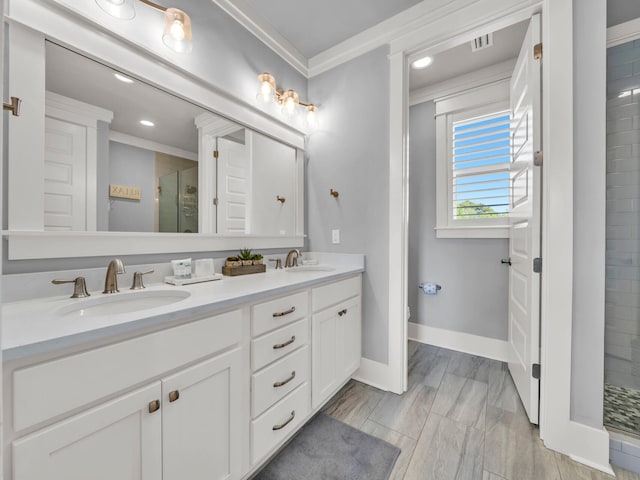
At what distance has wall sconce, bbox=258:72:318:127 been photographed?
1992 millimetres

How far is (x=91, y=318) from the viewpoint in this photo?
92 centimetres

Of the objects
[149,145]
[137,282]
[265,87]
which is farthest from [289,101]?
[137,282]

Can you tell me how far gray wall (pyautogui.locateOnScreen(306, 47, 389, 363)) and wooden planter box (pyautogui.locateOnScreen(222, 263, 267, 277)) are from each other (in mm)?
619

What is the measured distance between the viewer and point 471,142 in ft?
8.62

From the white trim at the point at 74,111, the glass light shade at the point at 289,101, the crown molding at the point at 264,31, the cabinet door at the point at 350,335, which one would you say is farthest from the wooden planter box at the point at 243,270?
the crown molding at the point at 264,31

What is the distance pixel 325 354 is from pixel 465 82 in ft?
8.12

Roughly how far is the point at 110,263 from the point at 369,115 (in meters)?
1.78

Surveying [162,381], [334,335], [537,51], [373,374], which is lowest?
[373,374]

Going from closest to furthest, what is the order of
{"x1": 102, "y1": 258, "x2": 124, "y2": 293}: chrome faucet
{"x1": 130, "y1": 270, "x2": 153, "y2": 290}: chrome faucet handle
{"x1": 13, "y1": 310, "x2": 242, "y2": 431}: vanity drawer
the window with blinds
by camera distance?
{"x1": 13, "y1": 310, "x2": 242, "y2": 431}: vanity drawer → {"x1": 102, "y1": 258, "x2": 124, "y2": 293}: chrome faucet → {"x1": 130, "y1": 270, "x2": 153, "y2": 290}: chrome faucet handle → the window with blinds

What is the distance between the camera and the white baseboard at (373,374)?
2.06 meters

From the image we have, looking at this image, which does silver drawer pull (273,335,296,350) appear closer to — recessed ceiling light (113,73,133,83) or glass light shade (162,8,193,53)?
recessed ceiling light (113,73,133,83)

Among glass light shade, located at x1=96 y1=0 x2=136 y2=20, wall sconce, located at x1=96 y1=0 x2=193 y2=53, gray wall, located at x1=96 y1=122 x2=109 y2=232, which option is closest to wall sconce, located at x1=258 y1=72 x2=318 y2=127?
wall sconce, located at x1=96 y1=0 x2=193 y2=53

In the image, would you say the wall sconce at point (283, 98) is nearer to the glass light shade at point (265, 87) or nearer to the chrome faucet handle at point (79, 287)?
the glass light shade at point (265, 87)

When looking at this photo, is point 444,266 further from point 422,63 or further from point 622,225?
point 422,63
